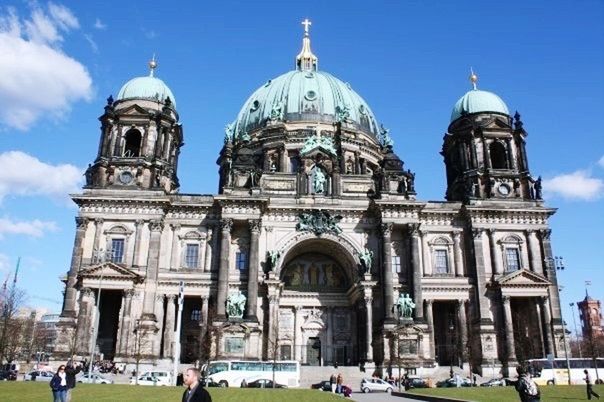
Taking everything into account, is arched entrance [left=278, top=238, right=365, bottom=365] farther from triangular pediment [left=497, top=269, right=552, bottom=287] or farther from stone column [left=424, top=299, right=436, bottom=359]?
triangular pediment [left=497, top=269, right=552, bottom=287]

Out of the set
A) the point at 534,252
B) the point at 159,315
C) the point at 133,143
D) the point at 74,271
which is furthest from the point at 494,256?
the point at 74,271

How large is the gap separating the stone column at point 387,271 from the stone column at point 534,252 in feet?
43.7

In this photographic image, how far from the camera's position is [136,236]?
47500 millimetres

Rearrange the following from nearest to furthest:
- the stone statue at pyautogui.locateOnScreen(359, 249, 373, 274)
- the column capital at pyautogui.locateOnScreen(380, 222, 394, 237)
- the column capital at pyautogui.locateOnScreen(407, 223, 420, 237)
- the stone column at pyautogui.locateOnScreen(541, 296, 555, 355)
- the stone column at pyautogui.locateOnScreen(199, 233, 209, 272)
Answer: the stone column at pyautogui.locateOnScreen(541, 296, 555, 355)
the column capital at pyautogui.locateOnScreen(380, 222, 394, 237)
the stone statue at pyautogui.locateOnScreen(359, 249, 373, 274)
the column capital at pyautogui.locateOnScreen(407, 223, 420, 237)
the stone column at pyautogui.locateOnScreen(199, 233, 209, 272)

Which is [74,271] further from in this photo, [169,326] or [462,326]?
[462,326]

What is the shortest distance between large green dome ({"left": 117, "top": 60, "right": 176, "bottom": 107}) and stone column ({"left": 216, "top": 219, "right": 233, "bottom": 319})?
15552mm

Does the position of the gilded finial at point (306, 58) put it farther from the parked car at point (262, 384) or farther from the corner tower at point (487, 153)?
the parked car at point (262, 384)

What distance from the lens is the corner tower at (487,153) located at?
172 feet

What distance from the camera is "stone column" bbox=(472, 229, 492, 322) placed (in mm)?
47406

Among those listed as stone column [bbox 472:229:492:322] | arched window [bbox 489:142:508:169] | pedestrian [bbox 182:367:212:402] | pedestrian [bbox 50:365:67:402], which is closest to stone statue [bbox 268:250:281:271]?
stone column [bbox 472:229:492:322]

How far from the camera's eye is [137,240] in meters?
47.3

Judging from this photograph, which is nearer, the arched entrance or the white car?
the white car

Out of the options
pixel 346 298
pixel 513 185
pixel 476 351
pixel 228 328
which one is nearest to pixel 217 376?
pixel 228 328

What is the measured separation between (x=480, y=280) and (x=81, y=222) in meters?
35.8
